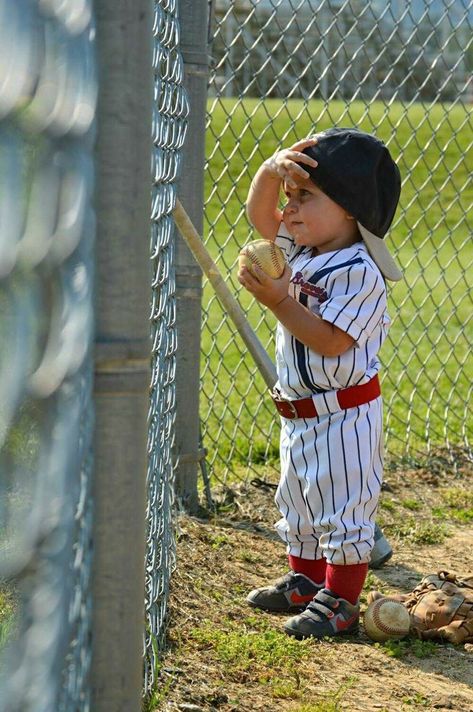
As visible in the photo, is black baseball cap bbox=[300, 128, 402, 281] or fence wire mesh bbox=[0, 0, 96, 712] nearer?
fence wire mesh bbox=[0, 0, 96, 712]

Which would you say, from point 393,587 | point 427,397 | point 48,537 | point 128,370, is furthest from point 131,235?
point 427,397

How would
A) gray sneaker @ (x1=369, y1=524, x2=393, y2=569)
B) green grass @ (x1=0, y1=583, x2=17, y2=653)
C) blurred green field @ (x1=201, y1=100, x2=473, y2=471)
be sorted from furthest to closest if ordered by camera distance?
blurred green field @ (x1=201, y1=100, x2=473, y2=471) < gray sneaker @ (x1=369, y1=524, x2=393, y2=569) < green grass @ (x1=0, y1=583, x2=17, y2=653)

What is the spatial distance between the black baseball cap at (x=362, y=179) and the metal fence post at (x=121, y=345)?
179 centimetres

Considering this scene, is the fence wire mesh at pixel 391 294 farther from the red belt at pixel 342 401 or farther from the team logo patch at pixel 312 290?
the red belt at pixel 342 401

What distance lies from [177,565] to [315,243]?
1179 millimetres

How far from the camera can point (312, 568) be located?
3.57 meters

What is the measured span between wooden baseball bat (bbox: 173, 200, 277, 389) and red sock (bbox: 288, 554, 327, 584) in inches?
23.3

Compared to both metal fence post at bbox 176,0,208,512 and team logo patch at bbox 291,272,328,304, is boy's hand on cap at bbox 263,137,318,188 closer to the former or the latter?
team logo patch at bbox 291,272,328,304

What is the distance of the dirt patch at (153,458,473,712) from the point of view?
9.36 ft

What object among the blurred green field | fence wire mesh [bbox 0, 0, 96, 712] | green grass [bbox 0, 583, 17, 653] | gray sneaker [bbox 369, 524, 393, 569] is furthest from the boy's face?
green grass [bbox 0, 583, 17, 653]

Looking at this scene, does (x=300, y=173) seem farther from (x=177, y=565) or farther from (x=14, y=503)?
(x=14, y=503)

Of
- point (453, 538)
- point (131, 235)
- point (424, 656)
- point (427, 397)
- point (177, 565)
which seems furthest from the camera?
point (427, 397)

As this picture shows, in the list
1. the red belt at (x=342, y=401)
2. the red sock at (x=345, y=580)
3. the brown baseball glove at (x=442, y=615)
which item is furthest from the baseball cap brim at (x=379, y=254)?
the brown baseball glove at (x=442, y=615)

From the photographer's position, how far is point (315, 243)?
3.41m
